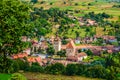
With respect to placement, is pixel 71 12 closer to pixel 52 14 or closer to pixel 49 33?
pixel 52 14

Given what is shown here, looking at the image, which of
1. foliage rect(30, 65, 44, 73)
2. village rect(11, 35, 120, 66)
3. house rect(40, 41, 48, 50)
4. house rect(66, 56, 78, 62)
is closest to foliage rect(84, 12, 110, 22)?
village rect(11, 35, 120, 66)

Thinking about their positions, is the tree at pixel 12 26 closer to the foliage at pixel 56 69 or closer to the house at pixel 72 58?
the foliage at pixel 56 69

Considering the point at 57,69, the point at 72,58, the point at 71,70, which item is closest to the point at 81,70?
Result: the point at 71,70

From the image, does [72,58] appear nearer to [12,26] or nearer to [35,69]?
[35,69]

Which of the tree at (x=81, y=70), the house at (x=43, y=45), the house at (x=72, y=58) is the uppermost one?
the tree at (x=81, y=70)

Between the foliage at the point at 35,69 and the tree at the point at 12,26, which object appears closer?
the tree at the point at 12,26

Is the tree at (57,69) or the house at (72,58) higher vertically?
the tree at (57,69)

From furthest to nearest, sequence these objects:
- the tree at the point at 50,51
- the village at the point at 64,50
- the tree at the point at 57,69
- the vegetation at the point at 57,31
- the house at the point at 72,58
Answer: the tree at the point at 50,51, the house at the point at 72,58, the village at the point at 64,50, the tree at the point at 57,69, the vegetation at the point at 57,31

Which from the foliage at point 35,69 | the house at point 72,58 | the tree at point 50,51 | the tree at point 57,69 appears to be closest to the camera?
the tree at point 57,69

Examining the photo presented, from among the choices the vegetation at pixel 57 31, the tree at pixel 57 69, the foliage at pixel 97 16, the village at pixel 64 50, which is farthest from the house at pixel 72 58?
the foliage at pixel 97 16
